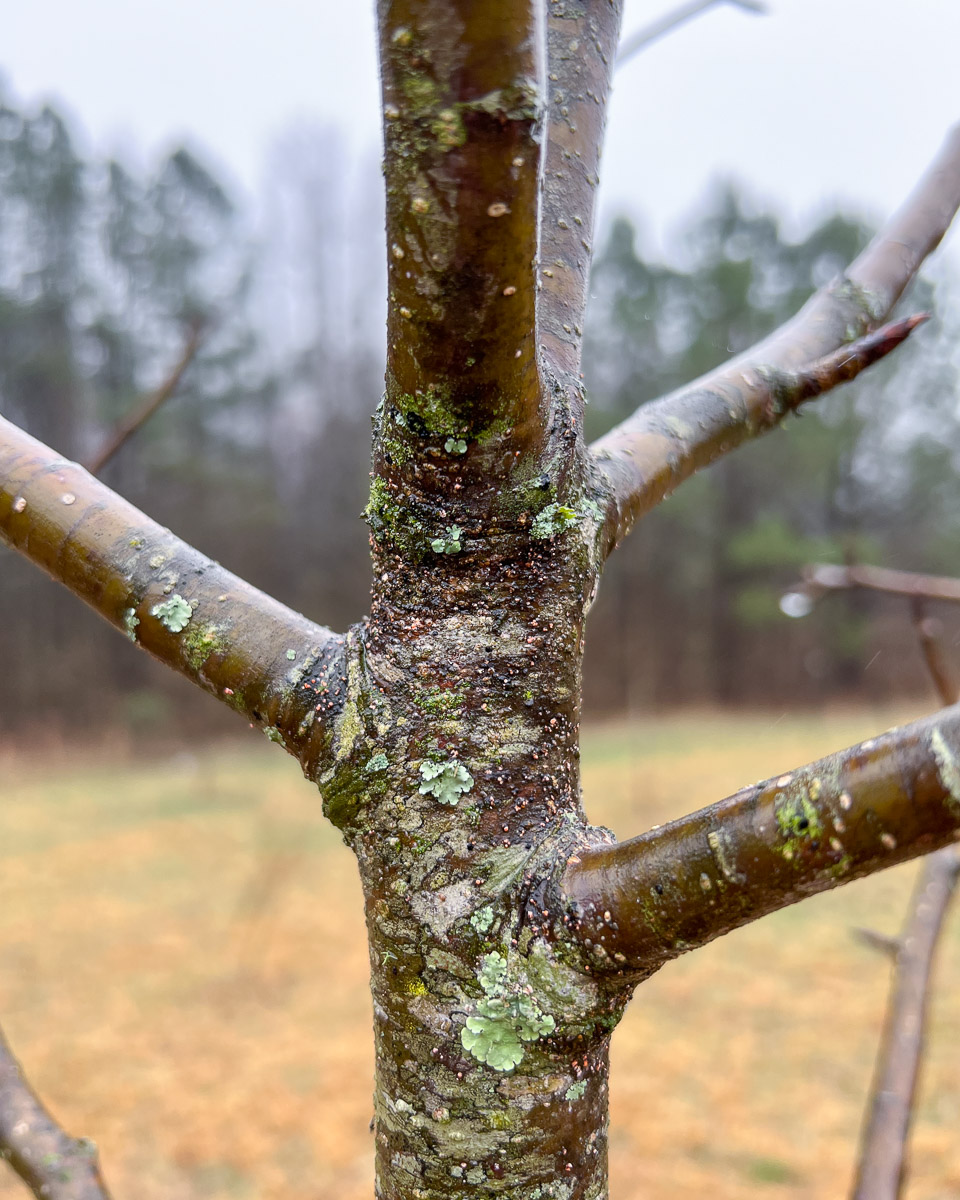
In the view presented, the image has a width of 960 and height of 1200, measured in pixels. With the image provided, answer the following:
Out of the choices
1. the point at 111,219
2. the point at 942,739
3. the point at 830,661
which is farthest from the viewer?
the point at 830,661

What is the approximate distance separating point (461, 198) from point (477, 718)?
0.34 metres

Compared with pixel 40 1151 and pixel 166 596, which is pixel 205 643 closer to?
pixel 166 596

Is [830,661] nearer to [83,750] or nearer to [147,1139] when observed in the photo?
[83,750]

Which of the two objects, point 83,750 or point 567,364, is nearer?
point 567,364

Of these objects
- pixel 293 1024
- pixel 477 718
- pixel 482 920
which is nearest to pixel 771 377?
pixel 477 718

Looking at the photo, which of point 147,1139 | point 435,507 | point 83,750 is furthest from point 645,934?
point 83,750

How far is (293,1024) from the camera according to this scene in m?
5.58

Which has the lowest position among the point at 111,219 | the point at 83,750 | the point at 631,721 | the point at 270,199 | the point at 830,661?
the point at 83,750

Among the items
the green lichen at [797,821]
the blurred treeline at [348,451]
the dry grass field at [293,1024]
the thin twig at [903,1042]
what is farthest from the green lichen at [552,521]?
Result: the blurred treeline at [348,451]

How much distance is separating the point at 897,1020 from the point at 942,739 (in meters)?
0.72

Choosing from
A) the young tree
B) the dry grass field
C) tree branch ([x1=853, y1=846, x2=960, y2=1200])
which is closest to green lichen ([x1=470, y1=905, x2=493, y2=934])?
the young tree

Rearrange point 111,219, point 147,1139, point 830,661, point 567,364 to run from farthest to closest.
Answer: point 830,661
point 111,219
point 147,1139
point 567,364

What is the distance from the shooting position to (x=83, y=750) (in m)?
12.0

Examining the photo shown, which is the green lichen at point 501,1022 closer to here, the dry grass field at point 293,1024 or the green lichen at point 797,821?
the green lichen at point 797,821
